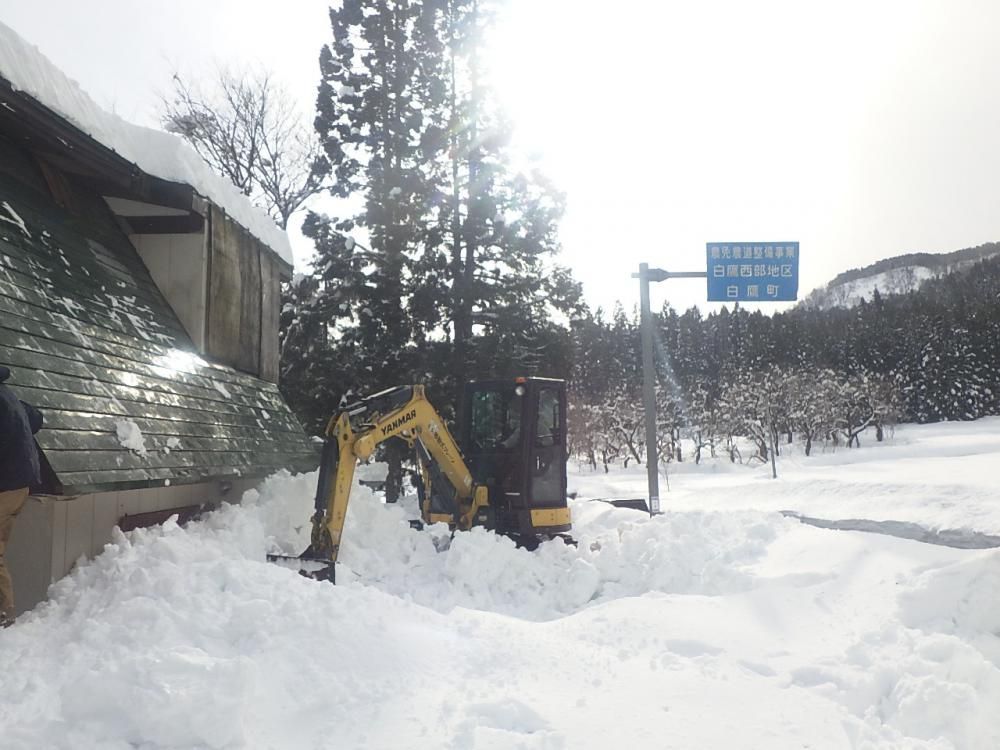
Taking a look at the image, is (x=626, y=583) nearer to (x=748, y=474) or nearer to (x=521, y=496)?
(x=521, y=496)

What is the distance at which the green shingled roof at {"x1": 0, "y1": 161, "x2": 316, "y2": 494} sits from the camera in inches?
196

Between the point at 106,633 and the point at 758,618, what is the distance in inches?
205

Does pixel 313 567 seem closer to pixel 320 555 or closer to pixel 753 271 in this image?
pixel 320 555

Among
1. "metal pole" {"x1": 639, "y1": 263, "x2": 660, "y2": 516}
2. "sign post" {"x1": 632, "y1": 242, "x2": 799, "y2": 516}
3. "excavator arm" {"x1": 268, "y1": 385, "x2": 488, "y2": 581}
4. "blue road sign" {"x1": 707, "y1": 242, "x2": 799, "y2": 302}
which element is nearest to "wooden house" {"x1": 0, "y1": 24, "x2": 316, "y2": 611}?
"excavator arm" {"x1": 268, "y1": 385, "x2": 488, "y2": 581}

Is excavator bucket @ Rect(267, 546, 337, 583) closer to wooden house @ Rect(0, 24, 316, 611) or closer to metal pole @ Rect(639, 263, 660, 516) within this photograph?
wooden house @ Rect(0, 24, 316, 611)

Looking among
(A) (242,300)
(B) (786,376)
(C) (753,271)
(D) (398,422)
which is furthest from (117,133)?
(B) (786,376)

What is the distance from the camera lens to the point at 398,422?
8719 mm

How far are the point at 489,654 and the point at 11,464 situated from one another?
332 cm

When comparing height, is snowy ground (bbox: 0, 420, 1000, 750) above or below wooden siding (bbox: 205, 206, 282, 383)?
below

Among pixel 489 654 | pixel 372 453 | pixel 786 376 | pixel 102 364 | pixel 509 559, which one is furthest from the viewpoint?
pixel 786 376

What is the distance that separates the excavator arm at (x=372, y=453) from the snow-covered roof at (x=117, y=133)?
3386 mm

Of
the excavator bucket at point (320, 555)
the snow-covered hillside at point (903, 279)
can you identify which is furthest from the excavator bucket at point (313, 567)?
the snow-covered hillside at point (903, 279)

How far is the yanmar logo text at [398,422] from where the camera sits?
8.45m

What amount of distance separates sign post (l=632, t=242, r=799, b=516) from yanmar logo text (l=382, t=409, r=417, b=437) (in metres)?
5.43
